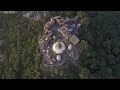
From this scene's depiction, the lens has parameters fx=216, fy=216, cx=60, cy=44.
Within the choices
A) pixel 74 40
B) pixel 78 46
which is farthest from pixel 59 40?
pixel 78 46

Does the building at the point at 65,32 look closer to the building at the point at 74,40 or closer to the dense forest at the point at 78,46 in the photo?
the building at the point at 74,40

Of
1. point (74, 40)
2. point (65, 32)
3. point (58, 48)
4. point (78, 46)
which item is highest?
point (65, 32)

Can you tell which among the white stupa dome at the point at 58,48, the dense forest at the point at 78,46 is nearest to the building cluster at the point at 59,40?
the white stupa dome at the point at 58,48

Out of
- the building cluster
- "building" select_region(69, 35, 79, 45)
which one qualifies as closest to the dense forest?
"building" select_region(69, 35, 79, 45)

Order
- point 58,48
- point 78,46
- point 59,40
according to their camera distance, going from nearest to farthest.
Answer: point 58,48 → point 78,46 → point 59,40

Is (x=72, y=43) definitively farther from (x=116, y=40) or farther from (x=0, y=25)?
(x=0, y=25)

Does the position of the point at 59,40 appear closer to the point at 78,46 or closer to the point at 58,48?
the point at 58,48
